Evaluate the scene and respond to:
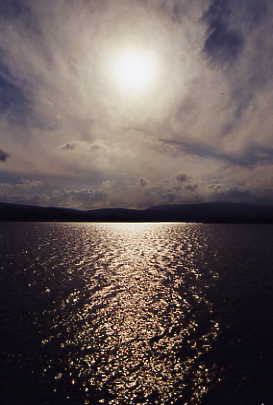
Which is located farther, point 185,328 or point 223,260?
point 223,260

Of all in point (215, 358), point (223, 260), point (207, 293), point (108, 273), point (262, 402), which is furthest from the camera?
point (223, 260)

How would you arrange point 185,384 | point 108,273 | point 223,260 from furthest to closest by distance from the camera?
point 223,260, point 108,273, point 185,384

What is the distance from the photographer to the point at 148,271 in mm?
62094

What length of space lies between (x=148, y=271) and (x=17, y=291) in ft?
106

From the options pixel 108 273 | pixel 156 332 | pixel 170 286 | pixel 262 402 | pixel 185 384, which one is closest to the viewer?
pixel 262 402

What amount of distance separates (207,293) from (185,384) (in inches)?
1014

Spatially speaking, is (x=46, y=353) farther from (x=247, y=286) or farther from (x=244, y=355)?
(x=247, y=286)

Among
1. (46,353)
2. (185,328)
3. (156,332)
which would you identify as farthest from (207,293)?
(46,353)

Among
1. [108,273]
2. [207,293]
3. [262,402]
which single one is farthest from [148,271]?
[262,402]

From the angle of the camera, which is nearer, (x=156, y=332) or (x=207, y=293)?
(x=156, y=332)

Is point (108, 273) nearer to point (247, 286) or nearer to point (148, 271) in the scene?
point (148, 271)

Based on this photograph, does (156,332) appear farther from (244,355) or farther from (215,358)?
(244,355)

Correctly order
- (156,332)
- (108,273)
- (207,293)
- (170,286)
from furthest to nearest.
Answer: (108,273) → (170,286) → (207,293) → (156,332)

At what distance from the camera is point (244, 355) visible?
24.3m
